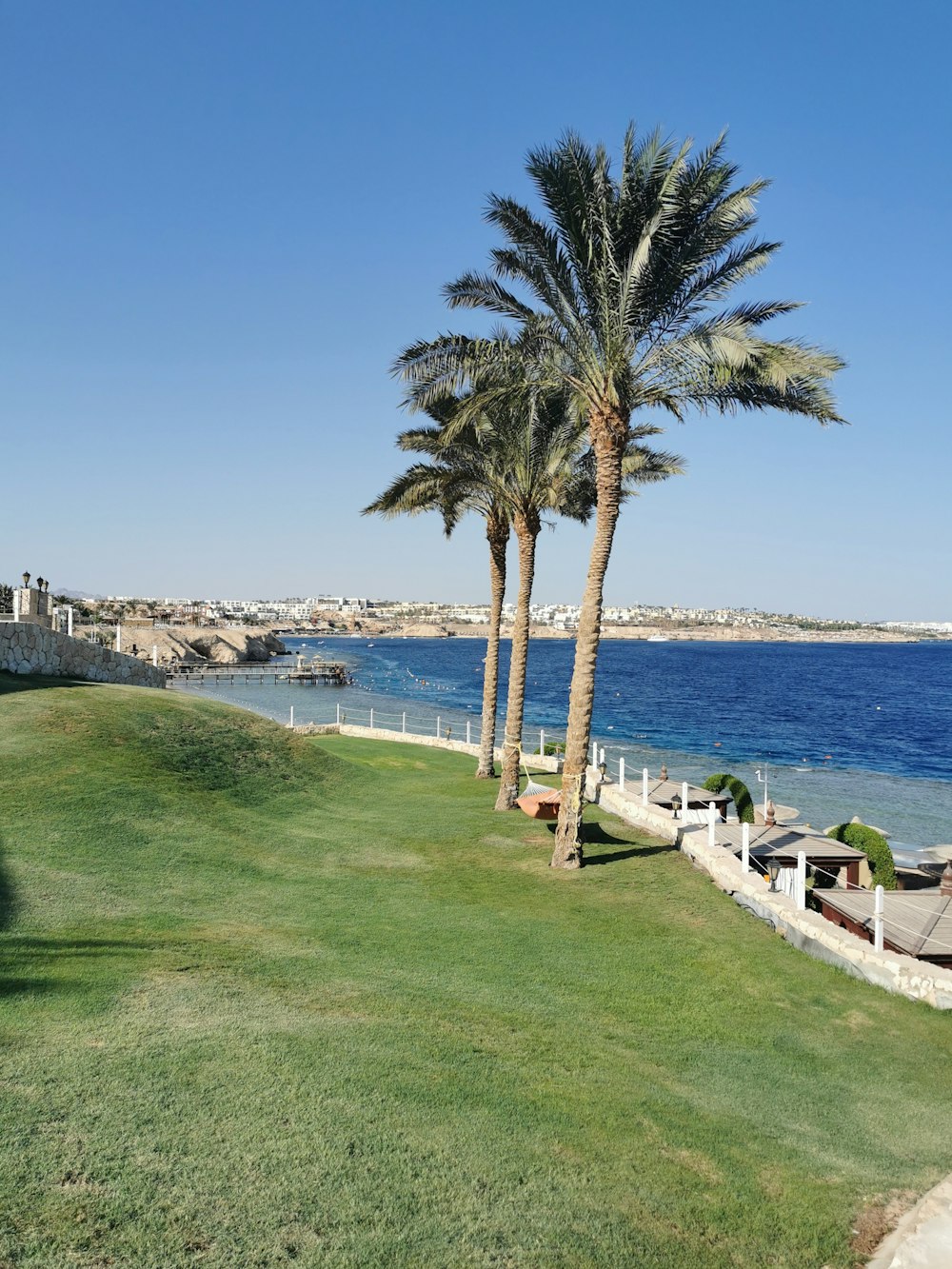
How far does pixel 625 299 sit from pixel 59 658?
775 inches

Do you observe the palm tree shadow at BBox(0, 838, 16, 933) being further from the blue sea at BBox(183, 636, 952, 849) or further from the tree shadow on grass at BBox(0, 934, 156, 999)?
the blue sea at BBox(183, 636, 952, 849)

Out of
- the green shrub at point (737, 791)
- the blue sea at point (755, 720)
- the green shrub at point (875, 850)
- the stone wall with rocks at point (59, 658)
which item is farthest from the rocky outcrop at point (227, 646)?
the green shrub at point (875, 850)

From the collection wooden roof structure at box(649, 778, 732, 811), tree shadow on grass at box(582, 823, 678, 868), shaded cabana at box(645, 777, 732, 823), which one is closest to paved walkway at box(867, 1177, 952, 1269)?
tree shadow on grass at box(582, 823, 678, 868)

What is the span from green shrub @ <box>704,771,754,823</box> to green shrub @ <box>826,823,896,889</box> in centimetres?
371

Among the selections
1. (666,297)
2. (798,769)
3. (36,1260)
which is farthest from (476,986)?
(798,769)

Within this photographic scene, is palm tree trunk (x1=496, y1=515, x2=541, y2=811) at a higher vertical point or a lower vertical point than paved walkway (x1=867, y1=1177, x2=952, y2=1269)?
higher

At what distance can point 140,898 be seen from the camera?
1048 cm

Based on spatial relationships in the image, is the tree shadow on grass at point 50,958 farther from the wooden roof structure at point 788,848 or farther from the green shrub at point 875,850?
the green shrub at point 875,850

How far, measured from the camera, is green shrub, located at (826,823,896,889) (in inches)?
671

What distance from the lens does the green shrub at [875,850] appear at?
55.9 ft

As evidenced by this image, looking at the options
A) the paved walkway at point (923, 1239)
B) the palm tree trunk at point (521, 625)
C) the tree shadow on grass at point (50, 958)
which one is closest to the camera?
the paved walkway at point (923, 1239)

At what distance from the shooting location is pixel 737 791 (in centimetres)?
2175

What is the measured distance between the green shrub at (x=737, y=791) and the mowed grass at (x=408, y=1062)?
7.85m

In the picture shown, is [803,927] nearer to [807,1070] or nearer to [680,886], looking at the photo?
[680,886]
